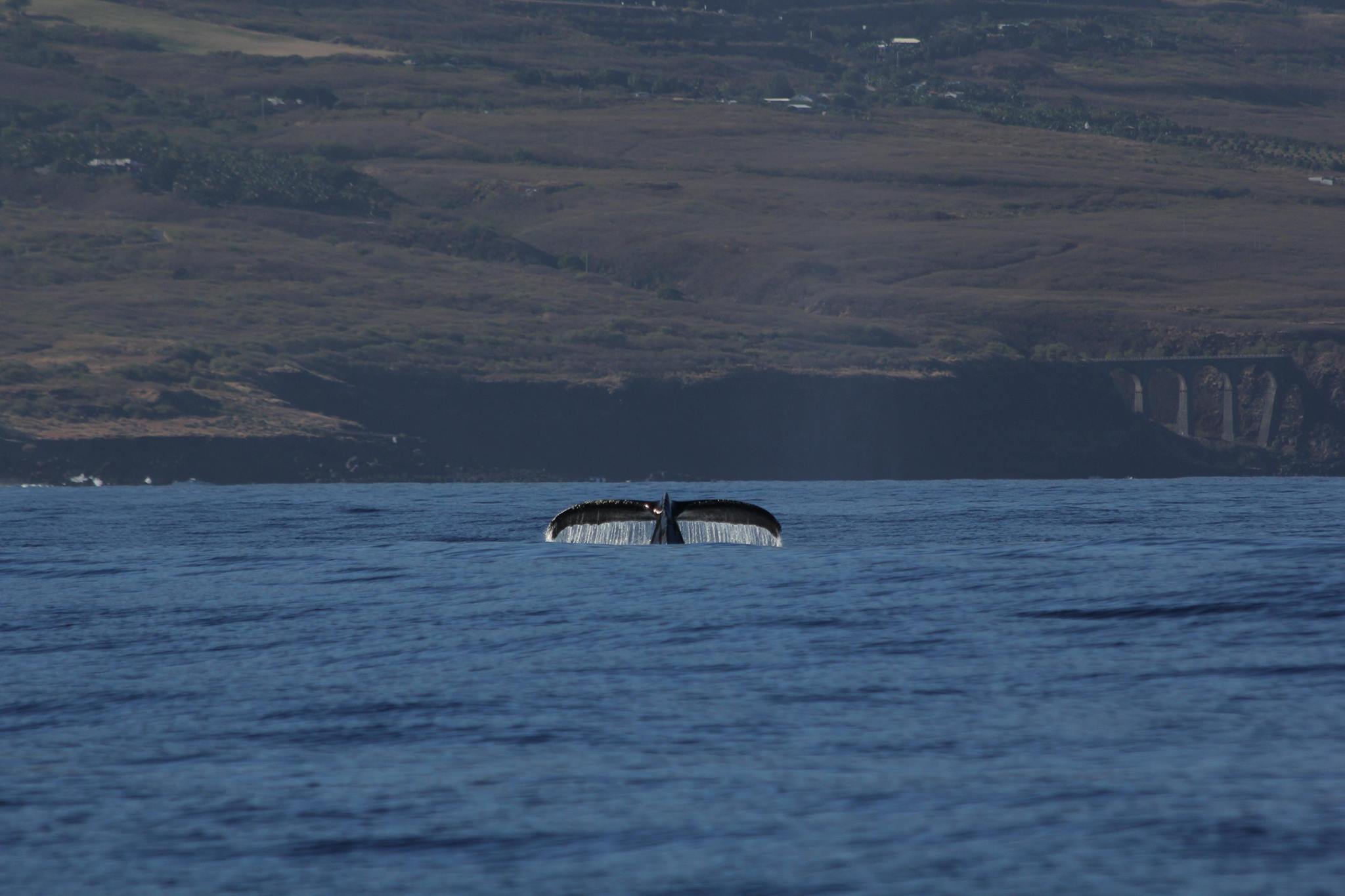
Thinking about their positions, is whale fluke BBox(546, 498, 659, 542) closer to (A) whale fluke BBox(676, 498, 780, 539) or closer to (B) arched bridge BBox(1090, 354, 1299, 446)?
(A) whale fluke BBox(676, 498, 780, 539)

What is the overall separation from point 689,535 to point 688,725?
95.2ft

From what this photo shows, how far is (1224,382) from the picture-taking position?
19762cm

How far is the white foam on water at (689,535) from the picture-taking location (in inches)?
1863

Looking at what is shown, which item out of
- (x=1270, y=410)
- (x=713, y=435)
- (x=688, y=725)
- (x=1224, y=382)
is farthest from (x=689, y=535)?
(x=1224, y=382)

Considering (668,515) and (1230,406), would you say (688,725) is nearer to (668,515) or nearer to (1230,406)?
(668,515)

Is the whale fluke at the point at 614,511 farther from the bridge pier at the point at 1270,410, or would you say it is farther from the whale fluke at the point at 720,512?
the bridge pier at the point at 1270,410

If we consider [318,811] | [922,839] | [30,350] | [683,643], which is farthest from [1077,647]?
[30,350]

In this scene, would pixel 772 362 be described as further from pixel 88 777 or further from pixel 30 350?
pixel 88 777

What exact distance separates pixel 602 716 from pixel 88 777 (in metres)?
6.13

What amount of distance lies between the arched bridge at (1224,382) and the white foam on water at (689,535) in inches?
5674

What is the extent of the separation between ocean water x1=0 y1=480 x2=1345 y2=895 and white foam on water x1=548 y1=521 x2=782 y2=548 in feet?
6.02

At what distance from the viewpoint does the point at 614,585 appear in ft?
127

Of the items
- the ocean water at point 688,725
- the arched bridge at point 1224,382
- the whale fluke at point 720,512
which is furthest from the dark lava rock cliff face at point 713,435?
the ocean water at point 688,725

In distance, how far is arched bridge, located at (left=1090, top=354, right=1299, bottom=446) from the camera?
192500 millimetres
